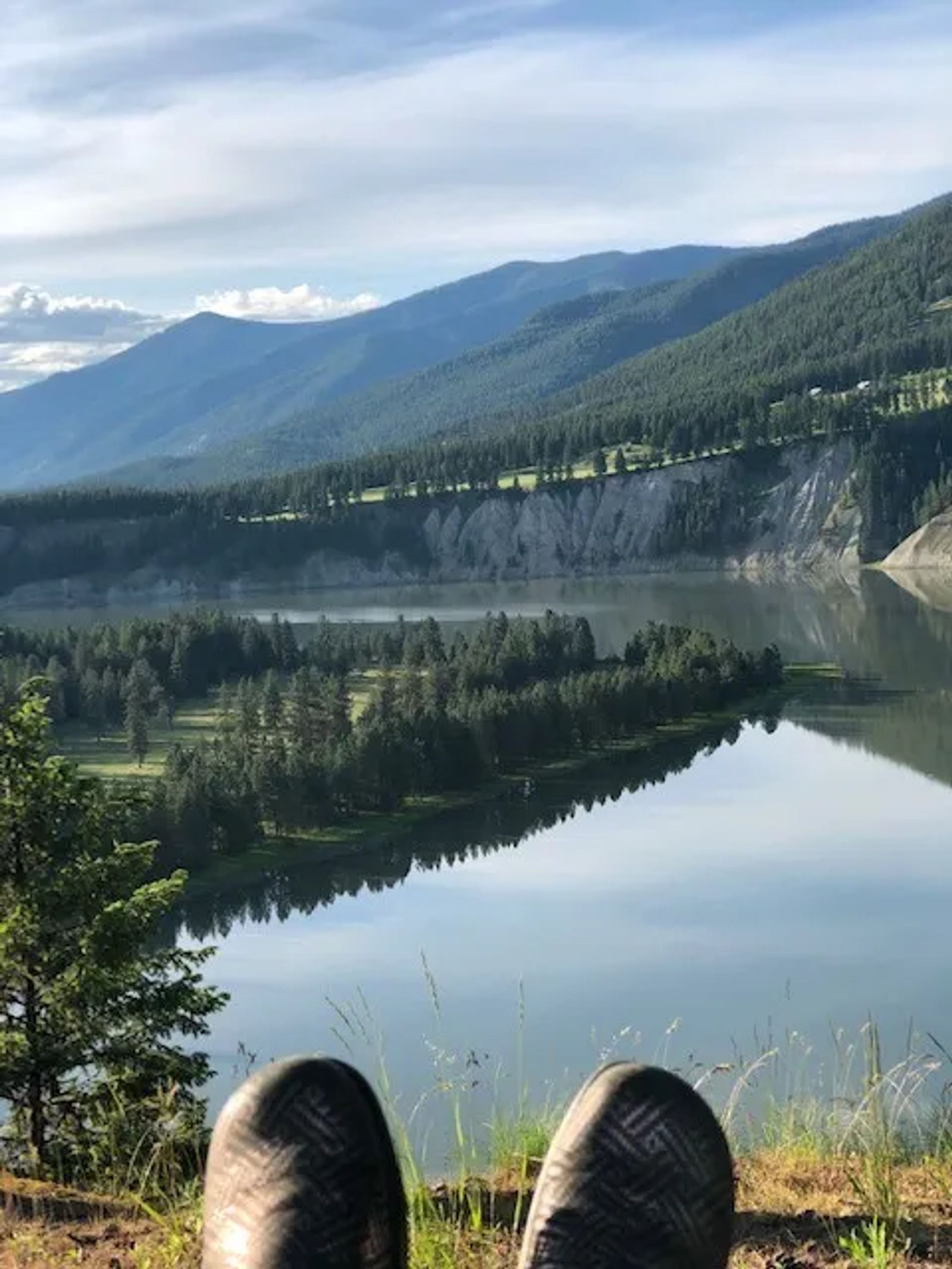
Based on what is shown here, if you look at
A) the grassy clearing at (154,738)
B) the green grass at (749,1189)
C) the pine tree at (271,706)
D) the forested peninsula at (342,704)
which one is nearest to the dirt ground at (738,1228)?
the green grass at (749,1189)

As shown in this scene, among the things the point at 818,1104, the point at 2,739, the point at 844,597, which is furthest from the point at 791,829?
the point at 844,597

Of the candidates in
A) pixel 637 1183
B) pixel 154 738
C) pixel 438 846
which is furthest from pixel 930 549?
pixel 637 1183

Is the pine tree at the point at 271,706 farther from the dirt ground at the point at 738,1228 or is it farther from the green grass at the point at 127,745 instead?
the dirt ground at the point at 738,1228

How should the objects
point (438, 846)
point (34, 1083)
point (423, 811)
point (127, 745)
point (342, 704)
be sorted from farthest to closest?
point (127, 745)
point (342, 704)
point (423, 811)
point (438, 846)
point (34, 1083)

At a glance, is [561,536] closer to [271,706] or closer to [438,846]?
[271,706]

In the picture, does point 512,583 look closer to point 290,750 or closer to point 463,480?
point 463,480

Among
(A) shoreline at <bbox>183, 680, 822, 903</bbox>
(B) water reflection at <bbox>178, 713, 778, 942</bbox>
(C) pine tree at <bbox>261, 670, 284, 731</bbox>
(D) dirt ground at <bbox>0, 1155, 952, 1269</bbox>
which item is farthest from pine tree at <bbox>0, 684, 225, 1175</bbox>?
(C) pine tree at <bbox>261, 670, 284, 731</bbox>

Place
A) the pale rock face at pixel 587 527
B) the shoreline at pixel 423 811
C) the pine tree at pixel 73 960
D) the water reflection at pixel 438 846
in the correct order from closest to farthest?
1. the pine tree at pixel 73 960
2. the water reflection at pixel 438 846
3. the shoreline at pixel 423 811
4. the pale rock face at pixel 587 527
